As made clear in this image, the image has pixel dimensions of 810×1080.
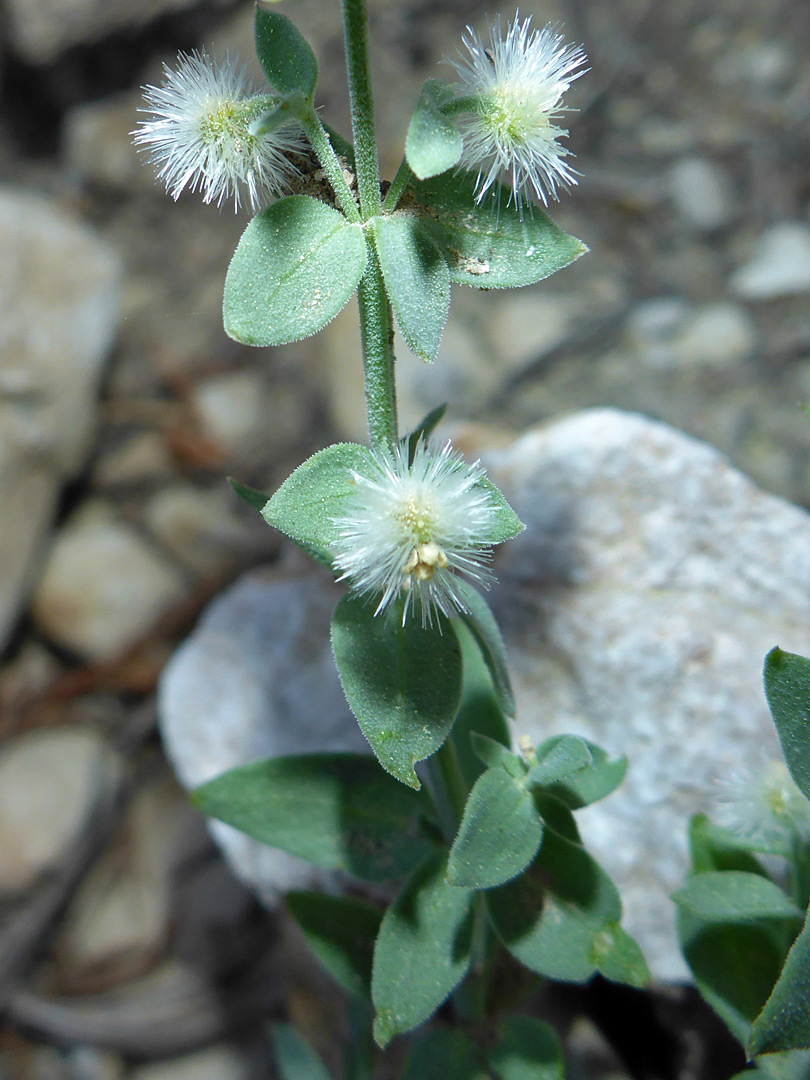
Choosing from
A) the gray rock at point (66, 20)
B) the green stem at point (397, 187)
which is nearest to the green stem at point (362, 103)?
the green stem at point (397, 187)

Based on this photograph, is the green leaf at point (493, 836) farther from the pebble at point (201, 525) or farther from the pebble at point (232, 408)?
the pebble at point (232, 408)

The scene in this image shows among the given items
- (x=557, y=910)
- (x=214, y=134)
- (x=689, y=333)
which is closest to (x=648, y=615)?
(x=557, y=910)

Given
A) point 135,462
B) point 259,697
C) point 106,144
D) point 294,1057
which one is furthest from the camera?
point 106,144

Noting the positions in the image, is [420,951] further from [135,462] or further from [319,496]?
[135,462]

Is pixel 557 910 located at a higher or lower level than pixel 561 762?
lower

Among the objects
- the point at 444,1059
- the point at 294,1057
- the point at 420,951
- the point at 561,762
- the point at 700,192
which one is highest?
the point at 700,192

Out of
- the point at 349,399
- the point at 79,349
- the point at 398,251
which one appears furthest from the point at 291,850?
the point at 79,349

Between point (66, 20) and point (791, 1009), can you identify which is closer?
point (791, 1009)

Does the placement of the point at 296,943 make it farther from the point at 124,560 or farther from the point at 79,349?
the point at 79,349
